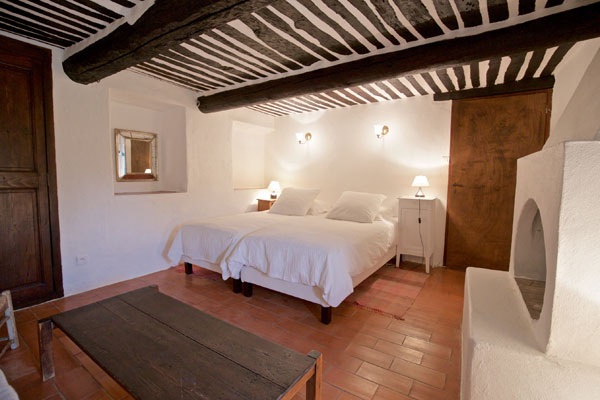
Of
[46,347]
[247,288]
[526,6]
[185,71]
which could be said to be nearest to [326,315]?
[247,288]

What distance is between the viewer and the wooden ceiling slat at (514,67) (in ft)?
8.08

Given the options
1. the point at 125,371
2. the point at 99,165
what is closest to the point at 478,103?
the point at 125,371

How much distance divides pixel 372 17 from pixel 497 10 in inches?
31.6

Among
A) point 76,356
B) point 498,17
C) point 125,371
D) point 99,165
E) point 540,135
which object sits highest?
point 498,17

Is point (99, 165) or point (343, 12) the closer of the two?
point (343, 12)

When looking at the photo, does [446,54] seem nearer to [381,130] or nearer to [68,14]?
[381,130]

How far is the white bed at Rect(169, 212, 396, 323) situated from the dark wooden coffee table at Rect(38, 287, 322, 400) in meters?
0.94

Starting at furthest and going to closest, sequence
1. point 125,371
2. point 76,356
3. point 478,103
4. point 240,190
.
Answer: point 240,190
point 478,103
point 76,356
point 125,371

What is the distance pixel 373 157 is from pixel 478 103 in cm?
141

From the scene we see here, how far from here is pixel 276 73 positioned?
306cm

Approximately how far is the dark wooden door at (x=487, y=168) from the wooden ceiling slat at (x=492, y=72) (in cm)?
23

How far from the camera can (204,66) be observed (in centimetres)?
291

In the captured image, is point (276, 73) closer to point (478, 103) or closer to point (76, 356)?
point (478, 103)

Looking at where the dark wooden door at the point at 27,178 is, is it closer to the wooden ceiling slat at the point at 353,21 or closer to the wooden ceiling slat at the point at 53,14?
the wooden ceiling slat at the point at 53,14
